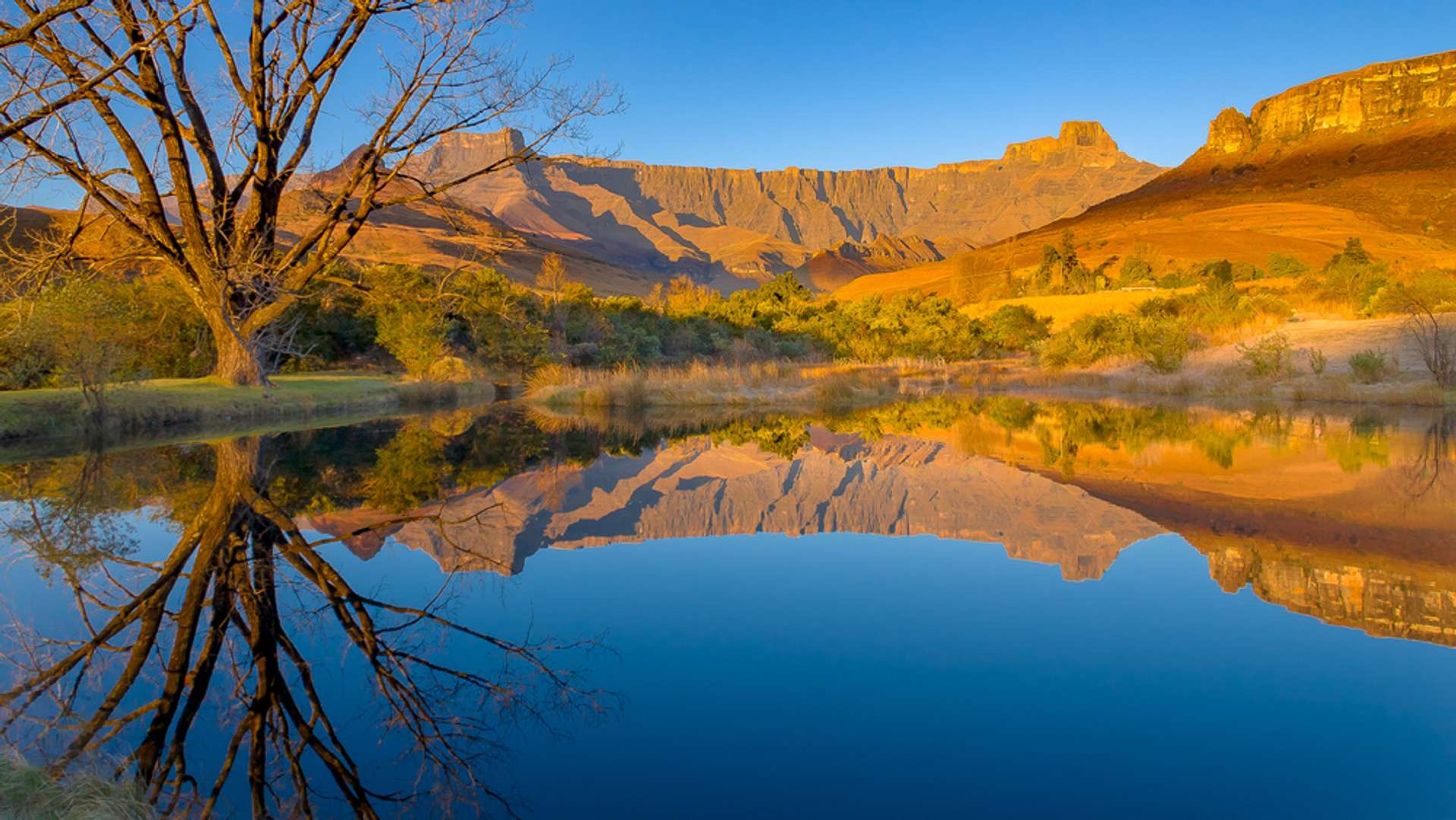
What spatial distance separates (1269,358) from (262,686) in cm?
2388

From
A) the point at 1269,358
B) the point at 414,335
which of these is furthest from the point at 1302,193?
the point at 414,335

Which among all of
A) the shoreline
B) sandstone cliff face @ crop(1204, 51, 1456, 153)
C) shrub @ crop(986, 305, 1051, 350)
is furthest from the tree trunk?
sandstone cliff face @ crop(1204, 51, 1456, 153)

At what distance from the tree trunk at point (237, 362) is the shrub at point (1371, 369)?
77.2 ft

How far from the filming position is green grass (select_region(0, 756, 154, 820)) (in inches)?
96.9

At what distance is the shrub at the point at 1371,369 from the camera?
19156mm

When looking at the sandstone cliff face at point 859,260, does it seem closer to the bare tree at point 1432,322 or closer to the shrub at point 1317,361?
the bare tree at point 1432,322

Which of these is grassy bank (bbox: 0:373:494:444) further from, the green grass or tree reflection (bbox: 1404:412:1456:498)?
tree reflection (bbox: 1404:412:1456:498)

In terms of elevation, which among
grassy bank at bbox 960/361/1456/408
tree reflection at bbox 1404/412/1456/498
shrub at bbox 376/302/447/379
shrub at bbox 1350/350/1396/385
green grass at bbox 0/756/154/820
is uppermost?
shrub at bbox 376/302/447/379

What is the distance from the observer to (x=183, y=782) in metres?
2.79

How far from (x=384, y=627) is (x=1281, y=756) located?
12.8 feet

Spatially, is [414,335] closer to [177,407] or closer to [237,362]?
[237,362]

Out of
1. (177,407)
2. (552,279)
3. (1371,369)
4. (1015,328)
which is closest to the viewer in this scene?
(177,407)

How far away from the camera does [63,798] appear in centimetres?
255

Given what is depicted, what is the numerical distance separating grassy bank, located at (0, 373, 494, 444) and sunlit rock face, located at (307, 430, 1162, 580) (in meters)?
8.20
